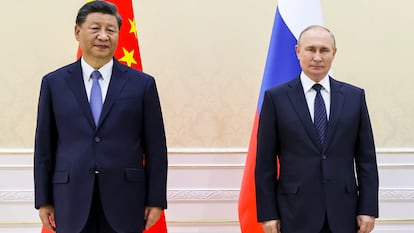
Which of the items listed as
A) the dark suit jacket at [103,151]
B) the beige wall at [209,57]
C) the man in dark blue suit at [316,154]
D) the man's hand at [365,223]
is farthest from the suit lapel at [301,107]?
the beige wall at [209,57]

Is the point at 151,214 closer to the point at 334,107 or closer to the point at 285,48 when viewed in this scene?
the point at 334,107

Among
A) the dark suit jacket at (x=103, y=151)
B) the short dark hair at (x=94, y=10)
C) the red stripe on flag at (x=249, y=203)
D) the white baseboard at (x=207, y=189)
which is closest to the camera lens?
the dark suit jacket at (x=103, y=151)

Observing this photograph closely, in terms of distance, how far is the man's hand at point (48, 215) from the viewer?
201cm

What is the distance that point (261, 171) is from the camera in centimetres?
207

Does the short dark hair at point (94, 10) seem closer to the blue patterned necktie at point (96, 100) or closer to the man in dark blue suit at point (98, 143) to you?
the man in dark blue suit at point (98, 143)

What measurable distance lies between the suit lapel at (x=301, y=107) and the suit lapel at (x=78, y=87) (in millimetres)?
825

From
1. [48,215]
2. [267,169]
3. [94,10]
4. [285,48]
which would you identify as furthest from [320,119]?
[48,215]

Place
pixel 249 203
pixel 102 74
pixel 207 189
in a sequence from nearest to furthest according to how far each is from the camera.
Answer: pixel 102 74 < pixel 249 203 < pixel 207 189

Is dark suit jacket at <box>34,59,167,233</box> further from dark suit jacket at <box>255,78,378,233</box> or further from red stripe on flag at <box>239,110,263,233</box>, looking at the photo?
red stripe on flag at <box>239,110,263,233</box>

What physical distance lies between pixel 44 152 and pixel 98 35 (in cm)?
52

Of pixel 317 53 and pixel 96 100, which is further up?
pixel 317 53

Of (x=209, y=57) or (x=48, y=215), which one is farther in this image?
(x=209, y=57)

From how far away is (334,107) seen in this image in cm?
207

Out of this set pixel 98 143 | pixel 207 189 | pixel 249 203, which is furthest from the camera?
pixel 207 189
